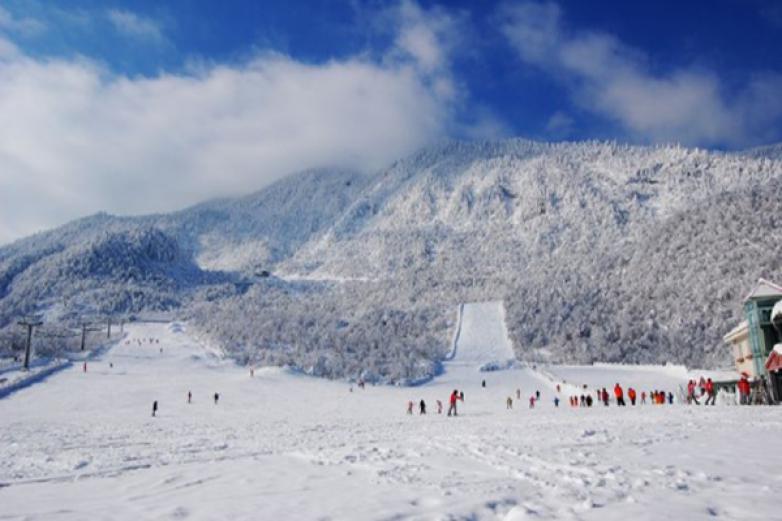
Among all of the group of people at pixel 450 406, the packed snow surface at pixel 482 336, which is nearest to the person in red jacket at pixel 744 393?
the group of people at pixel 450 406

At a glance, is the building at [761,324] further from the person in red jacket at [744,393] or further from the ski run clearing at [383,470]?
the ski run clearing at [383,470]

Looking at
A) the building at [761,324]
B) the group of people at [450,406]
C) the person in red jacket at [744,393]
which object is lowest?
the group of people at [450,406]

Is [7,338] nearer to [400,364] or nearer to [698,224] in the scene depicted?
[400,364]

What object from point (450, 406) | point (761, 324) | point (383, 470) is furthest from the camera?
point (761, 324)

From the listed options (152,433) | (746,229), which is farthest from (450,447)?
(746,229)

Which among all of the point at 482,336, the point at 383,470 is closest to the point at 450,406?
the point at 383,470

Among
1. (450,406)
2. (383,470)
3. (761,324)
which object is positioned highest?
(761,324)

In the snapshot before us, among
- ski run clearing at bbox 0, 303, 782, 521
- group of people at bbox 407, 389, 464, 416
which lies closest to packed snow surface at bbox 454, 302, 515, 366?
group of people at bbox 407, 389, 464, 416

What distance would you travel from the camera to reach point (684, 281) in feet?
344

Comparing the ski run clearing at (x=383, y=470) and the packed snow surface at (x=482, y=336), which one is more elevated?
the packed snow surface at (x=482, y=336)

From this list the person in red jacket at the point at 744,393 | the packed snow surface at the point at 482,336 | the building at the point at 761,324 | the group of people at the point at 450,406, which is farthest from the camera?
the packed snow surface at the point at 482,336

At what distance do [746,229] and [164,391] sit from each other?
111 m

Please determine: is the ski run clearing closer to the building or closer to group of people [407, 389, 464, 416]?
group of people [407, 389, 464, 416]

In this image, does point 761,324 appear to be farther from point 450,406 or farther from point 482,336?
point 482,336
